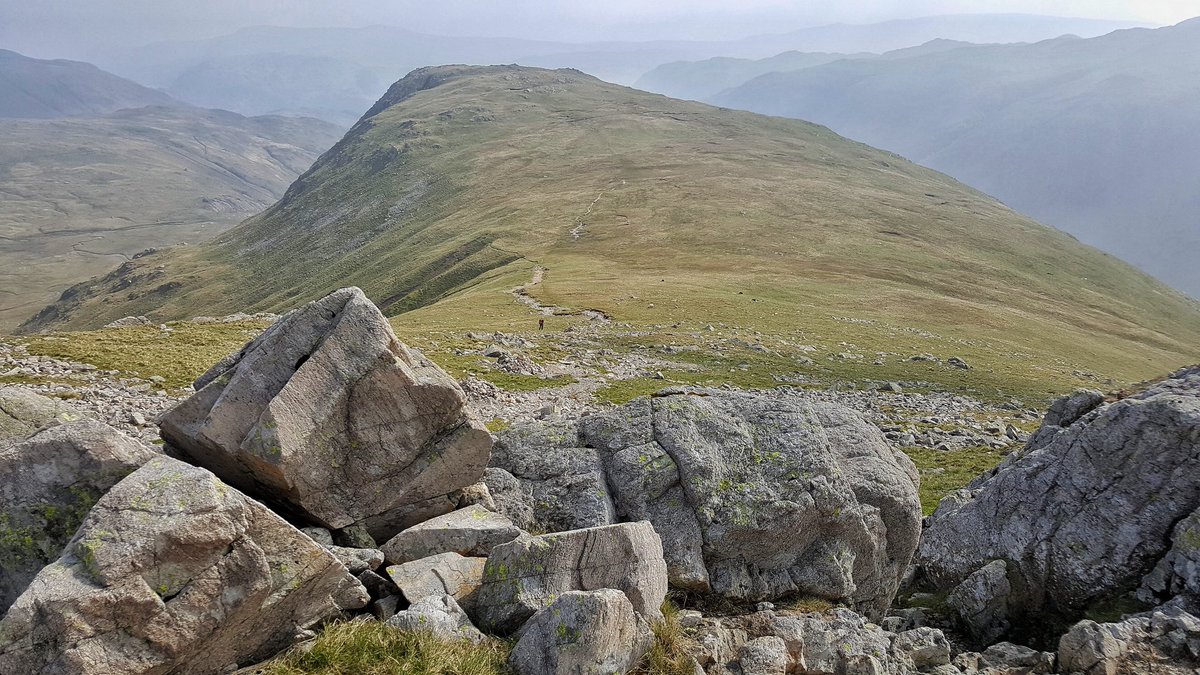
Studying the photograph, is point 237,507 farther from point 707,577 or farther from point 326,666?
point 707,577

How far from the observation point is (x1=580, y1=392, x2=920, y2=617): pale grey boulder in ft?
54.4

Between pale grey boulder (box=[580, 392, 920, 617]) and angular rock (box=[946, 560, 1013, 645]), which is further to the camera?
angular rock (box=[946, 560, 1013, 645])

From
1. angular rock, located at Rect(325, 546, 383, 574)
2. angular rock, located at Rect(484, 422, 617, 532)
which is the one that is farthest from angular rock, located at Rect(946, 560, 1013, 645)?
angular rock, located at Rect(325, 546, 383, 574)

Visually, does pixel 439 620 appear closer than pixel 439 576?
Yes

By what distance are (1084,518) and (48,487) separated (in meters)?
25.8

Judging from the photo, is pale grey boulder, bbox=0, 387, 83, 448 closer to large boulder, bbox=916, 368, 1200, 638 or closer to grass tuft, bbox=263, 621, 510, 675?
grass tuft, bbox=263, 621, 510, 675

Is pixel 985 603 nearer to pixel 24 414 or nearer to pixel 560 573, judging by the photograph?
pixel 560 573

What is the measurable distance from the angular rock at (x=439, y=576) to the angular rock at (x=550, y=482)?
10.0 feet

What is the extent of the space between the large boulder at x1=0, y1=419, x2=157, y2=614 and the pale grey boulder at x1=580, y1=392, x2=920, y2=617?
38.7 feet

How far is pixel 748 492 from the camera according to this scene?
17.1 metres

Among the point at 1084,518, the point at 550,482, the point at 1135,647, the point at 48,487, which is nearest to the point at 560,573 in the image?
the point at 550,482

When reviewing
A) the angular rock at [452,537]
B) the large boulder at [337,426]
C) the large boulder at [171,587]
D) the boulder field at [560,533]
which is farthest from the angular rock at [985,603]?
the large boulder at [171,587]

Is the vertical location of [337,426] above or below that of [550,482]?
above

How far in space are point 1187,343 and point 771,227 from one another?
9018 cm
